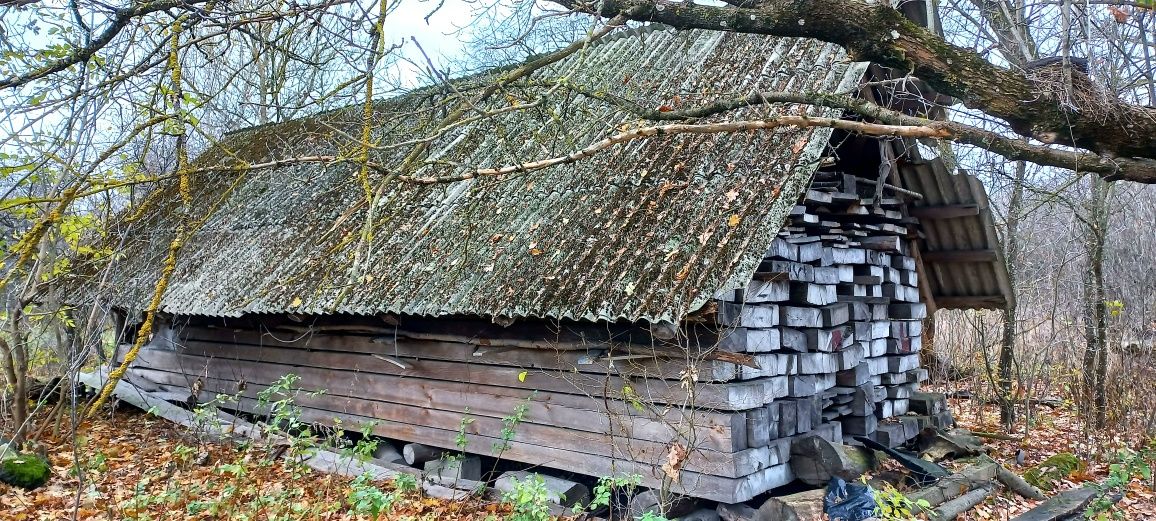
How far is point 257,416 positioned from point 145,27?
444 centimetres

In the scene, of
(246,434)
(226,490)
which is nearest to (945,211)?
(226,490)

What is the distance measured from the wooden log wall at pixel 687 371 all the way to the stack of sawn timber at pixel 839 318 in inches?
0.7

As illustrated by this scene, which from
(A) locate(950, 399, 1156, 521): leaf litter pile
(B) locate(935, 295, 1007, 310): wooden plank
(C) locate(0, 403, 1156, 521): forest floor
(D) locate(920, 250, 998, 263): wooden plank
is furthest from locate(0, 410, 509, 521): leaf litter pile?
(B) locate(935, 295, 1007, 310): wooden plank

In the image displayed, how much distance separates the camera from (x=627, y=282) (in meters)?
5.11

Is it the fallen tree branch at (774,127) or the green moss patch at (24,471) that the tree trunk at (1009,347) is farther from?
the green moss patch at (24,471)

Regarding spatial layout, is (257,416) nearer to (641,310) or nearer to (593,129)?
(593,129)

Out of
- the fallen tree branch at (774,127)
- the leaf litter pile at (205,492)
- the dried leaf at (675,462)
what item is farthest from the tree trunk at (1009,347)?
the leaf litter pile at (205,492)

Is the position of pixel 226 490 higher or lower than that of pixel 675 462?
lower

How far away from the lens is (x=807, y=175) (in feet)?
17.2

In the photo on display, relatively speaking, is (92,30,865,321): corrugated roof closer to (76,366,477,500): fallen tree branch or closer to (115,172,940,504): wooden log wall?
(115,172,940,504): wooden log wall

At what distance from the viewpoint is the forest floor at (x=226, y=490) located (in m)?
5.33

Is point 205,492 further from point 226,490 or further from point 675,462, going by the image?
point 675,462

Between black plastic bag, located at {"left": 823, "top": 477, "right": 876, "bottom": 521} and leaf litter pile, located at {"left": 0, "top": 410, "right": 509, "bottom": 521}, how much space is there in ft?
7.63

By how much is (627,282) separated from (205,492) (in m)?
3.88
